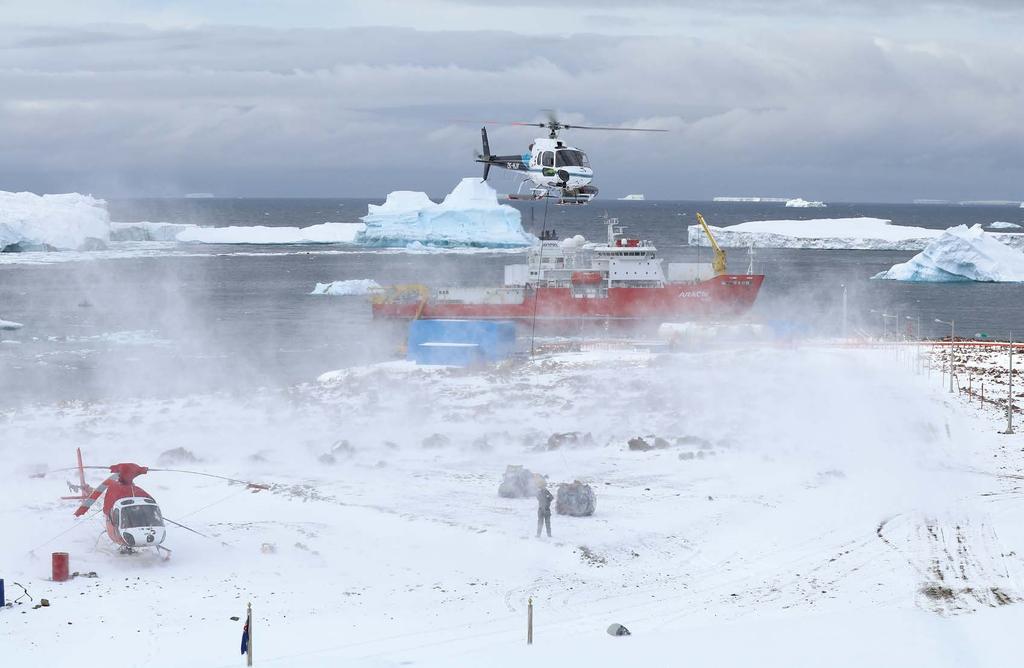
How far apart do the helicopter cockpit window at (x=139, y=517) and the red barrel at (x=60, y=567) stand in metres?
1.13

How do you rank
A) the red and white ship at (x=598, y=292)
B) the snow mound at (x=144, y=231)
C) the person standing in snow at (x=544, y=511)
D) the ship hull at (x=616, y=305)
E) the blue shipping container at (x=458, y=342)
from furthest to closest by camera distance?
the snow mound at (x=144, y=231) < the red and white ship at (x=598, y=292) < the ship hull at (x=616, y=305) < the blue shipping container at (x=458, y=342) < the person standing in snow at (x=544, y=511)

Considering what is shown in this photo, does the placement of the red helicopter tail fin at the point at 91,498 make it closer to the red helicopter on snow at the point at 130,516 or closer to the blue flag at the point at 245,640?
the red helicopter on snow at the point at 130,516

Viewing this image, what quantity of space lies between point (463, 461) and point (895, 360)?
22.1 m

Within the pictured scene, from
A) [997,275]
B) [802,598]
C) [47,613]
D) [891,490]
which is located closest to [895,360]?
[891,490]

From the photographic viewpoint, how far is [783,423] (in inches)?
1337

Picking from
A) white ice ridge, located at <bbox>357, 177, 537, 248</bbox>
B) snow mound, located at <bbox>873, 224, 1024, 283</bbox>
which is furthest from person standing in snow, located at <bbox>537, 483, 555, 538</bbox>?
white ice ridge, located at <bbox>357, 177, 537, 248</bbox>

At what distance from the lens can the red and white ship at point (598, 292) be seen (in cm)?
6831

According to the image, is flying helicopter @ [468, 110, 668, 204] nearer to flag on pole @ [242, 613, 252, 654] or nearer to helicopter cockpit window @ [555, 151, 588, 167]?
helicopter cockpit window @ [555, 151, 588, 167]

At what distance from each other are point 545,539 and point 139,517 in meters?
7.20

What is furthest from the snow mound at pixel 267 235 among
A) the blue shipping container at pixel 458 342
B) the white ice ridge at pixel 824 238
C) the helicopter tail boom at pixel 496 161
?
the helicopter tail boom at pixel 496 161

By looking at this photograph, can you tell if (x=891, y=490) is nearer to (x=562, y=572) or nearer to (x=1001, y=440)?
(x=1001, y=440)

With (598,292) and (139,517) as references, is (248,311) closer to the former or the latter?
(598,292)

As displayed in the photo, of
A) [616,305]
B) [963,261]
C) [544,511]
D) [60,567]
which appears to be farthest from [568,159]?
[963,261]

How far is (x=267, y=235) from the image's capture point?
5915 inches
